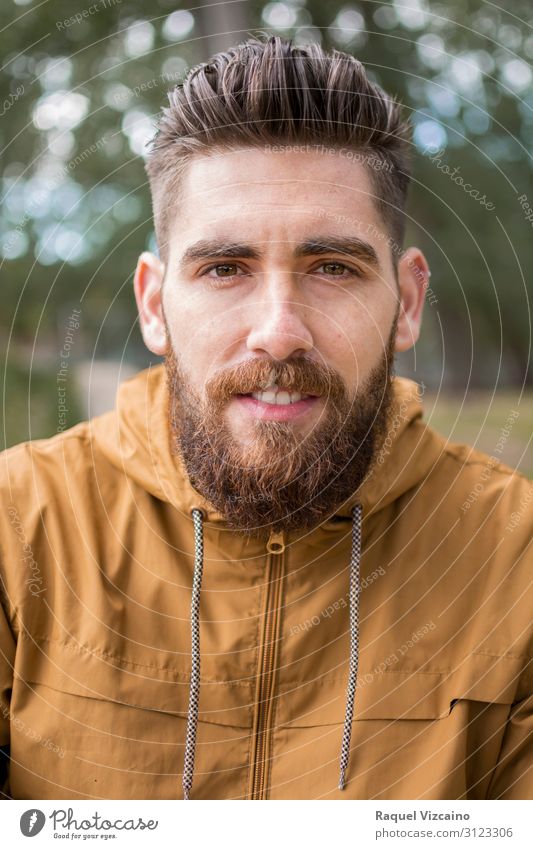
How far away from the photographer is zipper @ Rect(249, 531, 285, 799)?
2186 mm

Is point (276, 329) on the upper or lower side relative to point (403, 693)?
upper

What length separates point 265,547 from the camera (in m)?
2.29

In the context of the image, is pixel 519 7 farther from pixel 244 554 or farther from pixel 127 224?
pixel 244 554

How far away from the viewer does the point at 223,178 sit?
2213 millimetres

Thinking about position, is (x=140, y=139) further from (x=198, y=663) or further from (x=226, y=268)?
(x=198, y=663)

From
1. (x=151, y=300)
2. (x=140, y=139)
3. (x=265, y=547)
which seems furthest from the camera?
(x=140, y=139)

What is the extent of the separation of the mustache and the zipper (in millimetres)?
425

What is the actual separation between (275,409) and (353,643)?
2.19 feet

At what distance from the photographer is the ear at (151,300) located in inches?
96.3

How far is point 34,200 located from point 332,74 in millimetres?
1736

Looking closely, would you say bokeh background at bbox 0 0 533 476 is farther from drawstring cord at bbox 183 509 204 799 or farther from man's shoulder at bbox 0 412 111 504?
drawstring cord at bbox 183 509 204 799

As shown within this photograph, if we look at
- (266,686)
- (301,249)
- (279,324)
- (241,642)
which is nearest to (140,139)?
(301,249)

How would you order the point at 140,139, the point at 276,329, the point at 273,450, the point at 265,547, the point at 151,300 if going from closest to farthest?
the point at 276,329 < the point at 273,450 < the point at 265,547 < the point at 151,300 < the point at 140,139

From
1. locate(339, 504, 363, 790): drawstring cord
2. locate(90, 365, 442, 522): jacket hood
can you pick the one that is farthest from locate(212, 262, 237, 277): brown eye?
locate(339, 504, 363, 790): drawstring cord
